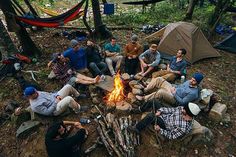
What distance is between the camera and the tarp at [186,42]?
7.71 m

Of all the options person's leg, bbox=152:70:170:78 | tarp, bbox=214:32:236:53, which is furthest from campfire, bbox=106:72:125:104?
tarp, bbox=214:32:236:53

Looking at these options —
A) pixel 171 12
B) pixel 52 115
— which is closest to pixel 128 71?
pixel 52 115

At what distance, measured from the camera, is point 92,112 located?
555 cm

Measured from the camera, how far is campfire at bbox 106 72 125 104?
5785mm

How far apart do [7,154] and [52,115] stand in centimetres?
117

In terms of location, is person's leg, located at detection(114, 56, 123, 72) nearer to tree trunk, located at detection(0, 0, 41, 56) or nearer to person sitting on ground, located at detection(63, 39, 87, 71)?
person sitting on ground, located at detection(63, 39, 87, 71)

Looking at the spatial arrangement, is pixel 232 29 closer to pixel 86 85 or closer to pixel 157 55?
pixel 157 55

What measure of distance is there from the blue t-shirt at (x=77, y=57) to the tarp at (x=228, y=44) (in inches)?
201

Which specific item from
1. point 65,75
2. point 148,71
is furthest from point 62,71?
point 148,71

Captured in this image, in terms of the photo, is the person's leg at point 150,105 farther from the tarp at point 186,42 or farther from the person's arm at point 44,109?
the tarp at point 186,42

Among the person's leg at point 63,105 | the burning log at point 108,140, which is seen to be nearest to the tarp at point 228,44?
the burning log at point 108,140

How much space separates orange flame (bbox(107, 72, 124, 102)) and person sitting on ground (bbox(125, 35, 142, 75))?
942 millimetres

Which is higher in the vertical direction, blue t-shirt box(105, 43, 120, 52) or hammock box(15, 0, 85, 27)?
hammock box(15, 0, 85, 27)

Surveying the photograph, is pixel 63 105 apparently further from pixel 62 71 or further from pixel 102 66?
pixel 102 66
